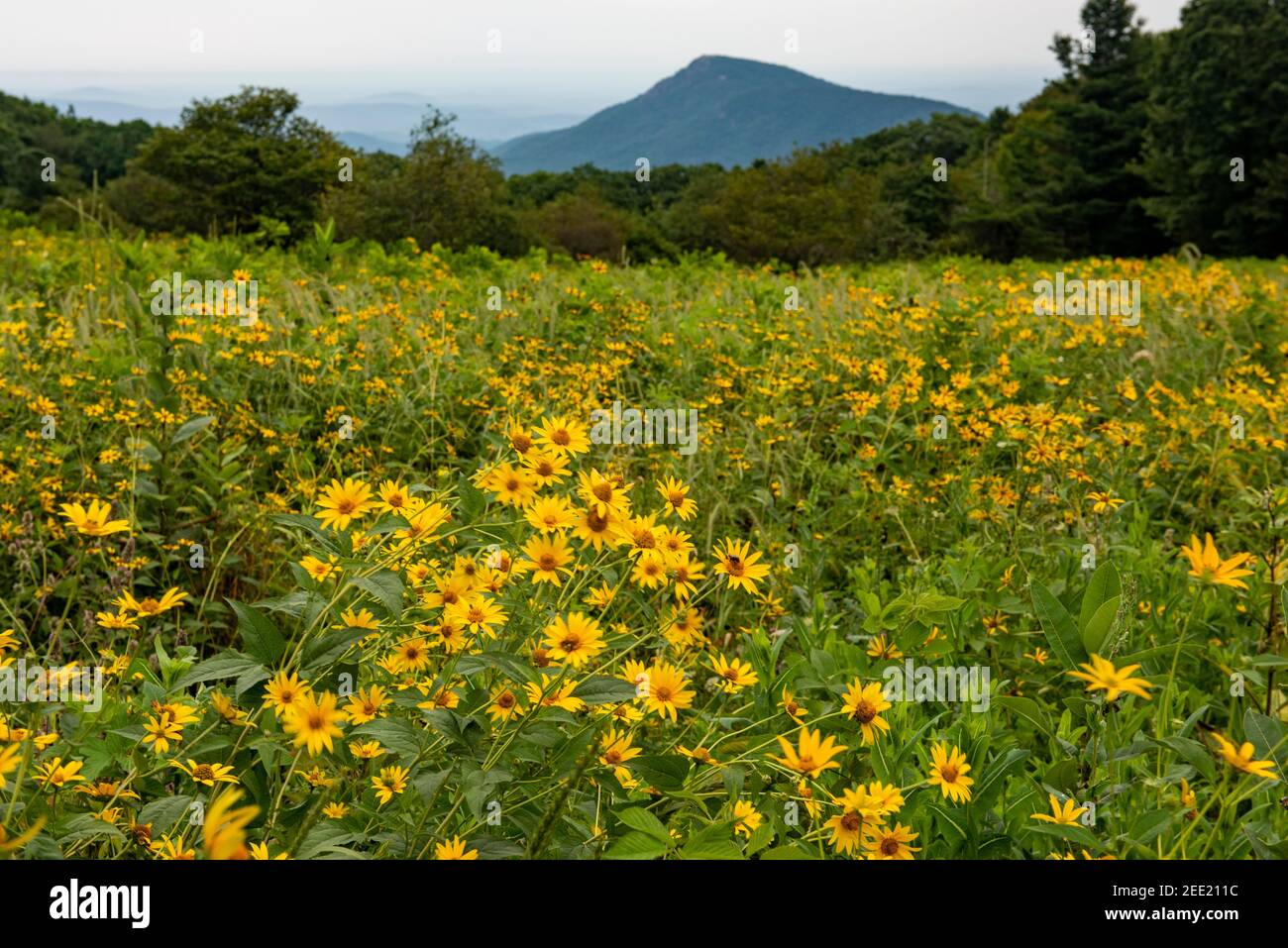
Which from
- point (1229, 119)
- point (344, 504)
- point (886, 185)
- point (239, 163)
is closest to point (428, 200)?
point (239, 163)

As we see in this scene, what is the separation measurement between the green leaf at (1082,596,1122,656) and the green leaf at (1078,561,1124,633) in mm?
Answer: 24

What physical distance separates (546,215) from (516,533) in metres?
33.9

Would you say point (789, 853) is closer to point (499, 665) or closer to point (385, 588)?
Answer: point (499, 665)

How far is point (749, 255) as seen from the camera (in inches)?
1162

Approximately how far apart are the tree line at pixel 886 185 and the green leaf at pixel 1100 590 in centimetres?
1791

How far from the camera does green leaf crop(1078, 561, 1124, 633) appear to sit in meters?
1.26

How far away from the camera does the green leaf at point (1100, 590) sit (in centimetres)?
126

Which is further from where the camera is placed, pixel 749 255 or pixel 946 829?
pixel 749 255

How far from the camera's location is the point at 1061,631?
129 centimetres

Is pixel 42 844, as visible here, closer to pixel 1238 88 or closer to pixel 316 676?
pixel 316 676

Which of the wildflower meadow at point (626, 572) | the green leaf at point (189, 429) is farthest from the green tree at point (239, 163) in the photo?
the green leaf at point (189, 429)

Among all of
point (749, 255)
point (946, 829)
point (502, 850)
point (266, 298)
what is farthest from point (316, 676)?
point (749, 255)

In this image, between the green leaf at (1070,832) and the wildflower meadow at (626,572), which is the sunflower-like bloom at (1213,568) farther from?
the green leaf at (1070,832)

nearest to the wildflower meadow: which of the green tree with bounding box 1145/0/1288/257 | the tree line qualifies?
the tree line
